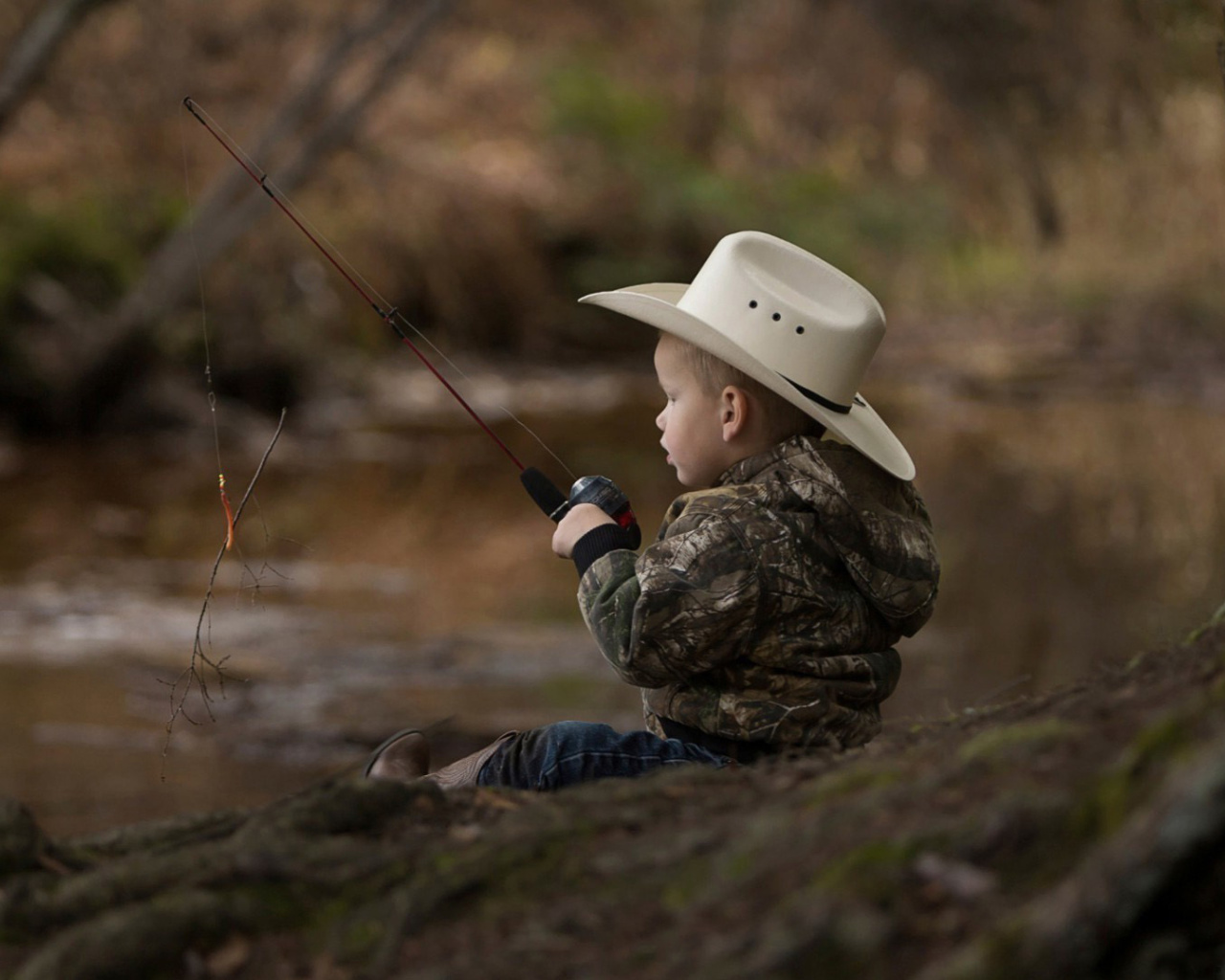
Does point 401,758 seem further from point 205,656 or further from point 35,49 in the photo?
point 35,49

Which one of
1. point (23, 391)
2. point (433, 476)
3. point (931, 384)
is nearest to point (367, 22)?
point (433, 476)

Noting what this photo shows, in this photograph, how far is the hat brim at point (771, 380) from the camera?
8.76ft

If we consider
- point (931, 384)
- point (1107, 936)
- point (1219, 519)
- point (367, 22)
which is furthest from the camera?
point (931, 384)

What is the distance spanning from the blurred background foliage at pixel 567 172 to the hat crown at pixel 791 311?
1.36 m

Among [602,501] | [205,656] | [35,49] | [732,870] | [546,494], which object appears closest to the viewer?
[732,870]

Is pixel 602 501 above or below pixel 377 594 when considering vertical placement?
below

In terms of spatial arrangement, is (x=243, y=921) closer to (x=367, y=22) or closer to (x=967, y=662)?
(x=967, y=662)

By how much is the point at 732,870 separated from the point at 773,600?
0.97 metres

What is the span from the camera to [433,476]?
1066cm

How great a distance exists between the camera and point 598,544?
2.66m

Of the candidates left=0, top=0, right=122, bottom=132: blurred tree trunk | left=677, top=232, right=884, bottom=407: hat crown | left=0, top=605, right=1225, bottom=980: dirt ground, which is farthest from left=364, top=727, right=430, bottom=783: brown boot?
left=0, top=0, right=122, bottom=132: blurred tree trunk

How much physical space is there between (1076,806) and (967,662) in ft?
15.2

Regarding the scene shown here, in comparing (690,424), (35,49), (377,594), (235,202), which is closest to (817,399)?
(690,424)

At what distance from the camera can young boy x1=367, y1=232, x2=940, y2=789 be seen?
257 centimetres
